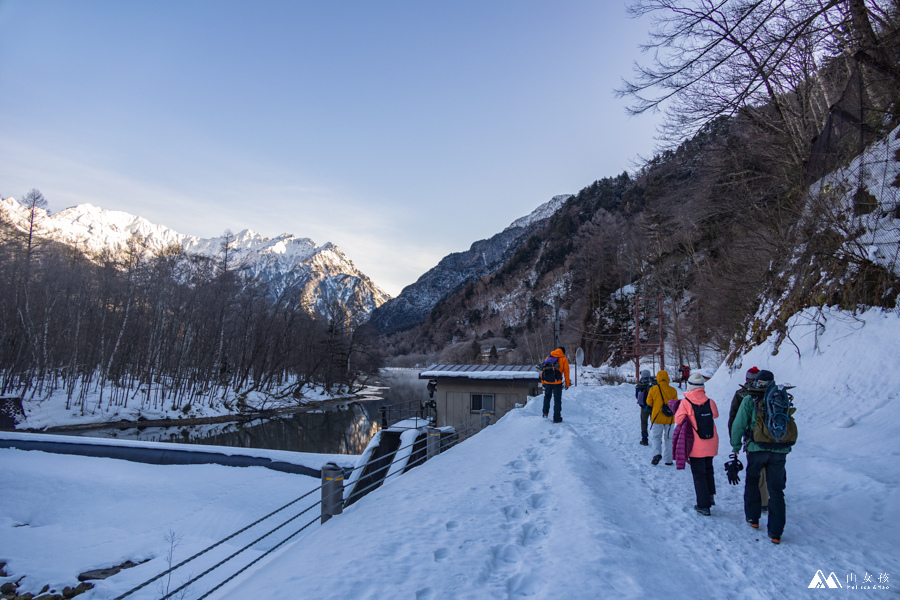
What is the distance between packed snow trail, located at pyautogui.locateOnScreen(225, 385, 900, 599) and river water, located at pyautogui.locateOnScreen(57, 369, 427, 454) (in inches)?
799

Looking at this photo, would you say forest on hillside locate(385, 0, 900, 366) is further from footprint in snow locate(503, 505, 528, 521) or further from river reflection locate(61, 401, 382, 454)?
river reflection locate(61, 401, 382, 454)

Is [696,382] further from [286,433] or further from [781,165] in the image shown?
[286,433]

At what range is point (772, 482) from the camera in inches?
165

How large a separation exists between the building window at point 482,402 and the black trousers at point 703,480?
45.0ft

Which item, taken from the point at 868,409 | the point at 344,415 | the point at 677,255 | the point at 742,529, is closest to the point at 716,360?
the point at 677,255

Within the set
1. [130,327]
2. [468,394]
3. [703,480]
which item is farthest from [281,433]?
[703,480]

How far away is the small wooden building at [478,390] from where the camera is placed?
712 inches

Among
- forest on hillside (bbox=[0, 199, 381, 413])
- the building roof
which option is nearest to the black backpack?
the building roof

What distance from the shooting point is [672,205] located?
19828 millimetres

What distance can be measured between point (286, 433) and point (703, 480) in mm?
30362

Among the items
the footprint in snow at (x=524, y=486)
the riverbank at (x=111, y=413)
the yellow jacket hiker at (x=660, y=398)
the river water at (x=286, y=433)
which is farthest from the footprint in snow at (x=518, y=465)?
the riverbank at (x=111, y=413)

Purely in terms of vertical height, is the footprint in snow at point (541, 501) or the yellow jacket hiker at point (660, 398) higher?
the yellow jacket hiker at point (660, 398)

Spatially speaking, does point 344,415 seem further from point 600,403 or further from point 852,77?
point 852,77

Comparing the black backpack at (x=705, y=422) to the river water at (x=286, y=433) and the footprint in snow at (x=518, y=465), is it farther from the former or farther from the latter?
the river water at (x=286, y=433)
